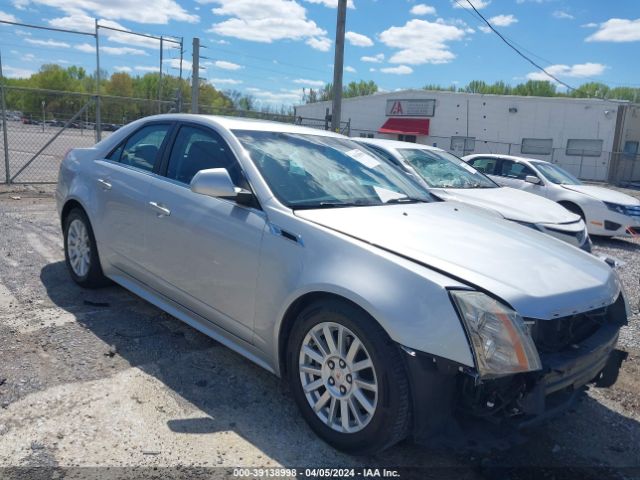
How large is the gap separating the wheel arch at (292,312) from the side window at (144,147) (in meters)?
1.86

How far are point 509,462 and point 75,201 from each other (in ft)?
13.3

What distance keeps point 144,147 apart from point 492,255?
113 inches

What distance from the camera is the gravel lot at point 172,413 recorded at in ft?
8.79

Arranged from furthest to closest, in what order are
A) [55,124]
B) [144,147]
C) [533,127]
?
[533,127] < [55,124] < [144,147]

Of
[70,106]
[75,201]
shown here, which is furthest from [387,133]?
[75,201]

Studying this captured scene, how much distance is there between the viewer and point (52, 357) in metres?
3.58

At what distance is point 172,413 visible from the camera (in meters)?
3.02

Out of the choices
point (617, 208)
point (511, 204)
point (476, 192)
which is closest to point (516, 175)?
point (617, 208)

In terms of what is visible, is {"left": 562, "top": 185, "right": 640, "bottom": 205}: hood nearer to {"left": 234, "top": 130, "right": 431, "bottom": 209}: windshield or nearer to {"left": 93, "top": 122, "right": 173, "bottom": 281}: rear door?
{"left": 234, "top": 130, "right": 431, "bottom": 209}: windshield

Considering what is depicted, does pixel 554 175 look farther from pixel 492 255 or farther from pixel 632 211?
pixel 492 255

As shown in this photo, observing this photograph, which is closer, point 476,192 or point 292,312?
point 292,312

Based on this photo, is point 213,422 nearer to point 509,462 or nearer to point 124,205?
point 509,462

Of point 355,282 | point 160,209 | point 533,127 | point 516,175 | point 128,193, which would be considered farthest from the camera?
point 533,127

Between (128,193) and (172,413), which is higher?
(128,193)
